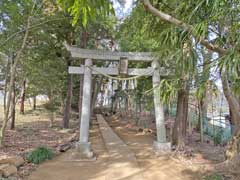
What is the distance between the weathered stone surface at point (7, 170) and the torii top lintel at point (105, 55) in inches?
106

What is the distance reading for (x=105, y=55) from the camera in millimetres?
5895

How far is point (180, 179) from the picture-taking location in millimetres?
4207

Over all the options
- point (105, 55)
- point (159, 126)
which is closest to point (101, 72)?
point (105, 55)

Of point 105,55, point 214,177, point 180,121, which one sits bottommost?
point 214,177

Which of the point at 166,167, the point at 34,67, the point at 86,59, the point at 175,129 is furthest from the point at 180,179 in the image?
the point at 34,67

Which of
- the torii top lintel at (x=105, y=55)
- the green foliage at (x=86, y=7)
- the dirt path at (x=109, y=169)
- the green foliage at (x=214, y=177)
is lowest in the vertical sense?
the dirt path at (x=109, y=169)

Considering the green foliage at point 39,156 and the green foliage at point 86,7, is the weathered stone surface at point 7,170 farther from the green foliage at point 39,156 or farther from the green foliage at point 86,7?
the green foliage at point 86,7

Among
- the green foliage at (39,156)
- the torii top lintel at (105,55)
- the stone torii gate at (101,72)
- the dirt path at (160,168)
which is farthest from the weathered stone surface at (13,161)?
the torii top lintel at (105,55)

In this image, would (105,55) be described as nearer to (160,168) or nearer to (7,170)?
(160,168)

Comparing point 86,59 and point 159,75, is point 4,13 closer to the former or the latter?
point 86,59

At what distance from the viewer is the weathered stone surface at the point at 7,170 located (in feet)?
13.3

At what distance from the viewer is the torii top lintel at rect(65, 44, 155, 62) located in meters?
5.77

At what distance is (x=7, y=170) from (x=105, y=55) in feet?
10.3

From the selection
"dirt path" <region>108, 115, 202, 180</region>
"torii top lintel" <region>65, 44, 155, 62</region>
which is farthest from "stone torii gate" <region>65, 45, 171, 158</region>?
"dirt path" <region>108, 115, 202, 180</region>
